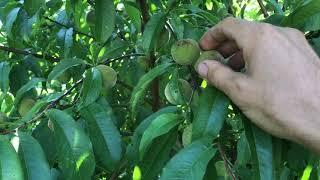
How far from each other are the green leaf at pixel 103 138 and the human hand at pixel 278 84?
331 millimetres

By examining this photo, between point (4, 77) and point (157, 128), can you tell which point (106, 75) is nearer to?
point (157, 128)

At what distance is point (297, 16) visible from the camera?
1.22 metres

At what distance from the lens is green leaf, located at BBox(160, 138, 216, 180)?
3.37 feet

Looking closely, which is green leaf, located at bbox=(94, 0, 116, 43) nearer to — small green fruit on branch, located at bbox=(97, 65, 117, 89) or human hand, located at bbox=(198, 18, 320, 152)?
small green fruit on branch, located at bbox=(97, 65, 117, 89)

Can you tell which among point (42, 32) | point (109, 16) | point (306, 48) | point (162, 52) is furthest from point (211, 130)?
point (42, 32)

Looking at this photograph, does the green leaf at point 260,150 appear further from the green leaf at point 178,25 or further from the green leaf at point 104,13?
the green leaf at point 104,13

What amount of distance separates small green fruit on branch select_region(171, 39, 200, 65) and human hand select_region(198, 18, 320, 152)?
0.67 feet

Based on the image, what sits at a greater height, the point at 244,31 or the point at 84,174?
the point at 244,31

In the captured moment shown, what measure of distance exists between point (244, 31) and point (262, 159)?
29cm

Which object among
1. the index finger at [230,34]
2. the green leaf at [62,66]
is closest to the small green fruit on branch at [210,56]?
the index finger at [230,34]

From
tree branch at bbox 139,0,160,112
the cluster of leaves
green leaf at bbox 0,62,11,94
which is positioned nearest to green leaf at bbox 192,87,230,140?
the cluster of leaves

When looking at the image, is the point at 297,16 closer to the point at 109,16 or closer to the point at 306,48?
the point at 306,48

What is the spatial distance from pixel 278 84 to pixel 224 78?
0.45 feet

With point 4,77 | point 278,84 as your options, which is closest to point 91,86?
point 278,84
